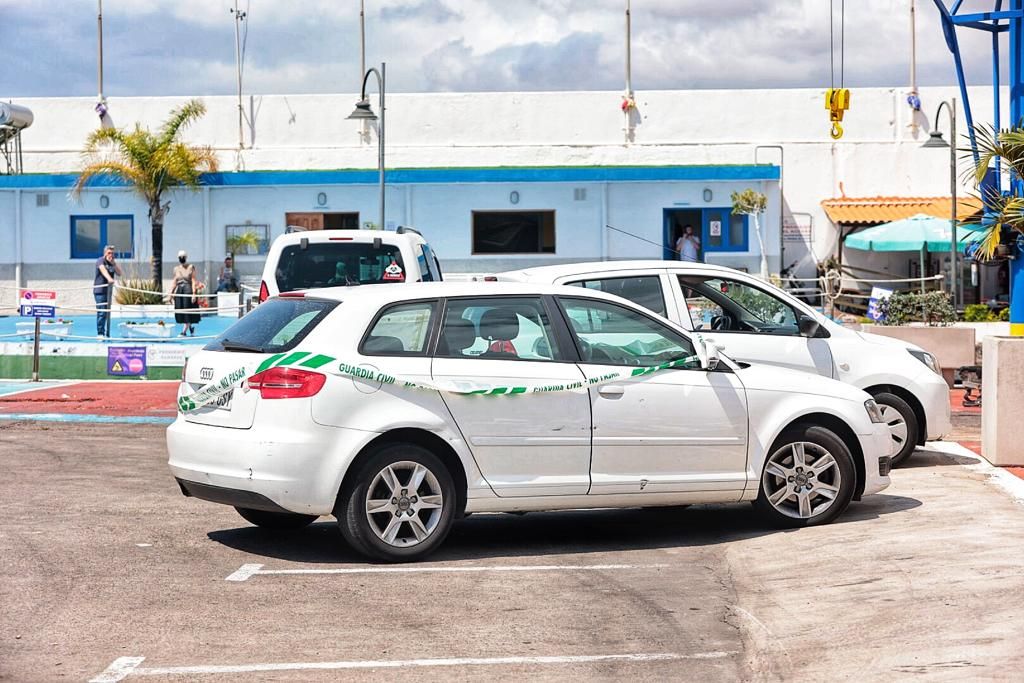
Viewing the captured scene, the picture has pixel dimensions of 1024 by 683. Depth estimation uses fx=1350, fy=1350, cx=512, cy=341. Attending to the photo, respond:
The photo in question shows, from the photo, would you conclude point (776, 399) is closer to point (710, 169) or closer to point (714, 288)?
point (714, 288)

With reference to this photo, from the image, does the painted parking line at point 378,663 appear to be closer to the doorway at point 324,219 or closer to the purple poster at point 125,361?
the purple poster at point 125,361

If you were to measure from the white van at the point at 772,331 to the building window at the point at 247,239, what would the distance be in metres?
22.6

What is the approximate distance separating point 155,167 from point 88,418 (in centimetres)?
1729

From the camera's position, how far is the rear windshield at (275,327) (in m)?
7.72

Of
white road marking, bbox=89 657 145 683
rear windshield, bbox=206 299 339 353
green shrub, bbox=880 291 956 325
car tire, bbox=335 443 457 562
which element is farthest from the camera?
green shrub, bbox=880 291 956 325

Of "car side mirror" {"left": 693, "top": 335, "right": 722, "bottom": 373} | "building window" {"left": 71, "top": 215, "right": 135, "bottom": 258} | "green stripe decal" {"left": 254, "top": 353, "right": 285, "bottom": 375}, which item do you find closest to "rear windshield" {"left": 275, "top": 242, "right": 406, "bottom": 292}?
"car side mirror" {"left": 693, "top": 335, "right": 722, "bottom": 373}

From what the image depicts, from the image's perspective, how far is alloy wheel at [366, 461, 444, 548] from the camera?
25.1 feet

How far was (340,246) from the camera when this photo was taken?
43.7ft

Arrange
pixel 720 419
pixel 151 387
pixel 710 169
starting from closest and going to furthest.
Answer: pixel 720 419 < pixel 151 387 < pixel 710 169

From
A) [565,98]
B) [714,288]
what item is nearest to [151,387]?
[714,288]

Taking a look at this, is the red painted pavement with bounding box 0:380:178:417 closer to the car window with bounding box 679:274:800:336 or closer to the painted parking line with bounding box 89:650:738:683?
the car window with bounding box 679:274:800:336

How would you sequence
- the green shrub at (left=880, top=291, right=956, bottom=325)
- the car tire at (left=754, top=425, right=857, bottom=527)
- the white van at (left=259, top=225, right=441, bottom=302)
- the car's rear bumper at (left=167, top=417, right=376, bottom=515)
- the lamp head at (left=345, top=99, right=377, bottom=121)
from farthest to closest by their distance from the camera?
the lamp head at (left=345, top=99, right=377, bottom=121) < the green shrub at (left=880, top=291, right=956, bottom=325) < the white van at (left=259, top=225, right=441, bottom=302) < the car tire at (left=754, top=425, right=857, bottom=527) < the car's rear bumper at (left=167, top=417, right=376, bottom=515)

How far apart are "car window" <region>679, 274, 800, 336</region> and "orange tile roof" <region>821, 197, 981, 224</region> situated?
71.4 ft

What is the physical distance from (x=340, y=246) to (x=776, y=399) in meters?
5.99
